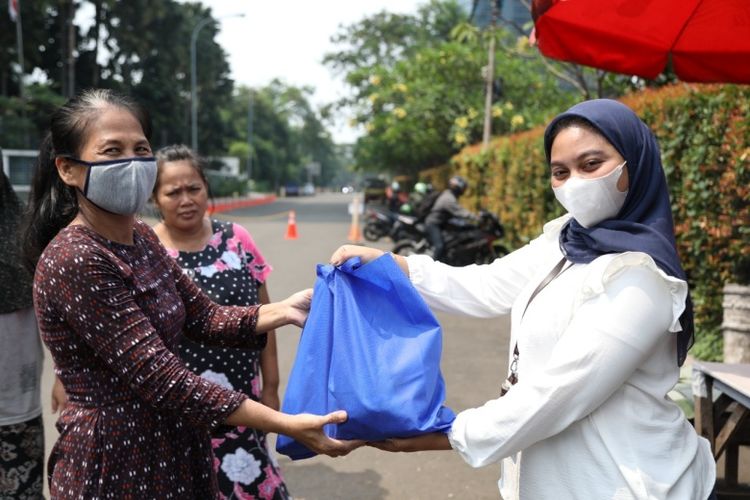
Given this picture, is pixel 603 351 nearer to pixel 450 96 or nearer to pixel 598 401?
pixel 598 401

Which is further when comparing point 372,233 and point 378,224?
point 372,233

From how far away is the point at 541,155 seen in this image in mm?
10016

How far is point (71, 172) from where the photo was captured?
5.65ft

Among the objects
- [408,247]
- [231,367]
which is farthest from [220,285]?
[408,247]

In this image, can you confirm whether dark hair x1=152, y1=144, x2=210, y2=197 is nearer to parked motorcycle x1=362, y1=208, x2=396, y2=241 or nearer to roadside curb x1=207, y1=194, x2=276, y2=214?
parked motorcycle x1=362, y1=208, x2=396, y2=241

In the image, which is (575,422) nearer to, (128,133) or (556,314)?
(556,314)

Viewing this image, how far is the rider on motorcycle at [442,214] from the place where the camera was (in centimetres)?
1111

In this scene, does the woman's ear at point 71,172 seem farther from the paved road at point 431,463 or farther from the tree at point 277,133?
the tree at point 277,133

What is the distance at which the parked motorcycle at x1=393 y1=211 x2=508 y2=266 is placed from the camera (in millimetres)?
11133

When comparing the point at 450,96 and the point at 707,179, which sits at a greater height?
the point at 450,96

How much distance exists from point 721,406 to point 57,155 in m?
2.70

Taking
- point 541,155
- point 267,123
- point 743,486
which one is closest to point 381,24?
point 541,155

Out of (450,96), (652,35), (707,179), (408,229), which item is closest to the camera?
(652,35)

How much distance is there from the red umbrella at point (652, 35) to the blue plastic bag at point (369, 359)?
6.62 feet
